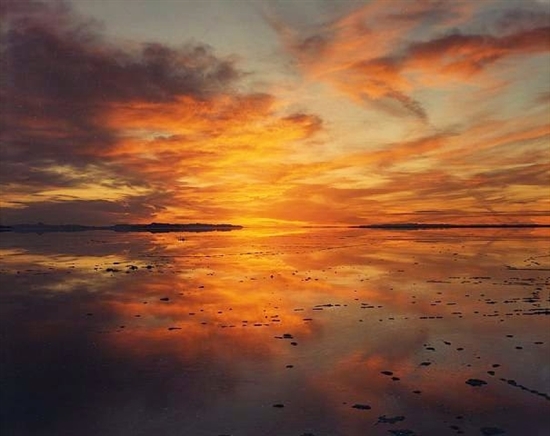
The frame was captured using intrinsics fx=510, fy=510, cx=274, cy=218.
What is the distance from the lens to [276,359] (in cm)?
1216

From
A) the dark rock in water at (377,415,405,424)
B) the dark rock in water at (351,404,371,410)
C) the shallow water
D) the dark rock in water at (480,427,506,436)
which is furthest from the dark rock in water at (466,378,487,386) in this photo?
the dark rock in water at (351,404,371,410)

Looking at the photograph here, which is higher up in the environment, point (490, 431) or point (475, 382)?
point (475, 382)

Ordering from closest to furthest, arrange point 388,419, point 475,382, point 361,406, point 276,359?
point 388,419
point 361,406
point 475,382
point 276,359

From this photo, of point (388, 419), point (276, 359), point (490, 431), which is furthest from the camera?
point (276, 359)

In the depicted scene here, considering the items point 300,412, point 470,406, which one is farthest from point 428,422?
point 300,412

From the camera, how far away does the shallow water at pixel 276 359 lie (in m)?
8.85

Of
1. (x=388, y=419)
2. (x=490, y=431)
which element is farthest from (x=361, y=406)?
(x=490, y=431)

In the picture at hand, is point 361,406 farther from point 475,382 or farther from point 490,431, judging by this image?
point 475,382

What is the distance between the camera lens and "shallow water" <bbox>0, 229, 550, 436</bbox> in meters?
8.85

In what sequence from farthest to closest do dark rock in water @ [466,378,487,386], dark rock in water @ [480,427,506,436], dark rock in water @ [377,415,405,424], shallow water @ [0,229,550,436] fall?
dark rock in water @ [466,378,487,386]
shallow water @ [0,229,550,436]
dark rock in water @ [377,415,405,424]
dark rock in water @ [480,427,506,436]

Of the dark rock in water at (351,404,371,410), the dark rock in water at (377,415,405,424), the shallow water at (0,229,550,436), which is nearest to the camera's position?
the dark rock in water at (377,415,405,424)

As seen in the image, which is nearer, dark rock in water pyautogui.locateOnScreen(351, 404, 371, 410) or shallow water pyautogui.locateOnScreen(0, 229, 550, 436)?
shallow water pyautogui.locateOnScreen(0, 229, 550, 436)

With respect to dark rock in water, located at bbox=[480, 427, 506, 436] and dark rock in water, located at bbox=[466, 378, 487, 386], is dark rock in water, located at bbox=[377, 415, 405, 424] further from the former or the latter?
dark rock in water, located at bbox=[466, 378, 487, 386]

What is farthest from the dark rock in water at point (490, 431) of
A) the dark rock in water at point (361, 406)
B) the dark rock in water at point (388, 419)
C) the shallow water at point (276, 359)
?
the dark rock in water at point (361, 406)
